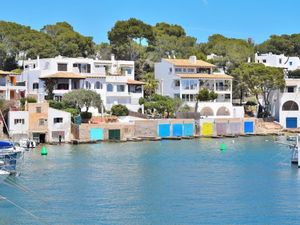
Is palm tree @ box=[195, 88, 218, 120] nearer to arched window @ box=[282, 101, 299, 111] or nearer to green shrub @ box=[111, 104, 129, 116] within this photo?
arched window @ box=[282, 101, 299, 111]

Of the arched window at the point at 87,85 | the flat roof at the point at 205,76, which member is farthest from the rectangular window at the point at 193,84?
the arched window at the point at 87,85

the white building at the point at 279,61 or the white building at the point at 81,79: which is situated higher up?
the white building at the point at 279,61

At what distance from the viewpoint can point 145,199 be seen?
121 ft

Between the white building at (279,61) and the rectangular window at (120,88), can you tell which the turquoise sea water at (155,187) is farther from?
the white building at (279,61)

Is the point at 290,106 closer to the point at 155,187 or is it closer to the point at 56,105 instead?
the point at 56,105

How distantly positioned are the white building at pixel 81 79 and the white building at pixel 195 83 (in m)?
4.73

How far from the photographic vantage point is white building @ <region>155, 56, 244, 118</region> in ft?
287

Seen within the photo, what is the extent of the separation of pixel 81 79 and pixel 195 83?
15.0 m

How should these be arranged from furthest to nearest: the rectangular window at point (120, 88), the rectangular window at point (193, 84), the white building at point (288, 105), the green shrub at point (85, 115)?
the white building at point (288, 105)
the rectangular window at point (193, 84)
the rectangular window at point (120, 88)
the green shrub at point (85, 115)

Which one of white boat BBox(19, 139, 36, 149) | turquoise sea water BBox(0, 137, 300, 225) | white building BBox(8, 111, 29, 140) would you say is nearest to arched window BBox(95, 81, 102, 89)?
white building BBox(8, 111, 29, 140)

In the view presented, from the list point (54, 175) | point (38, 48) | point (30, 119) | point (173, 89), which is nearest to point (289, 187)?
point (54, 175)

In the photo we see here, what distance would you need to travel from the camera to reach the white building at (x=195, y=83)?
287ft

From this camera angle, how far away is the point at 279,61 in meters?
109

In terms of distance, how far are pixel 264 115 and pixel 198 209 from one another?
5875 cm
